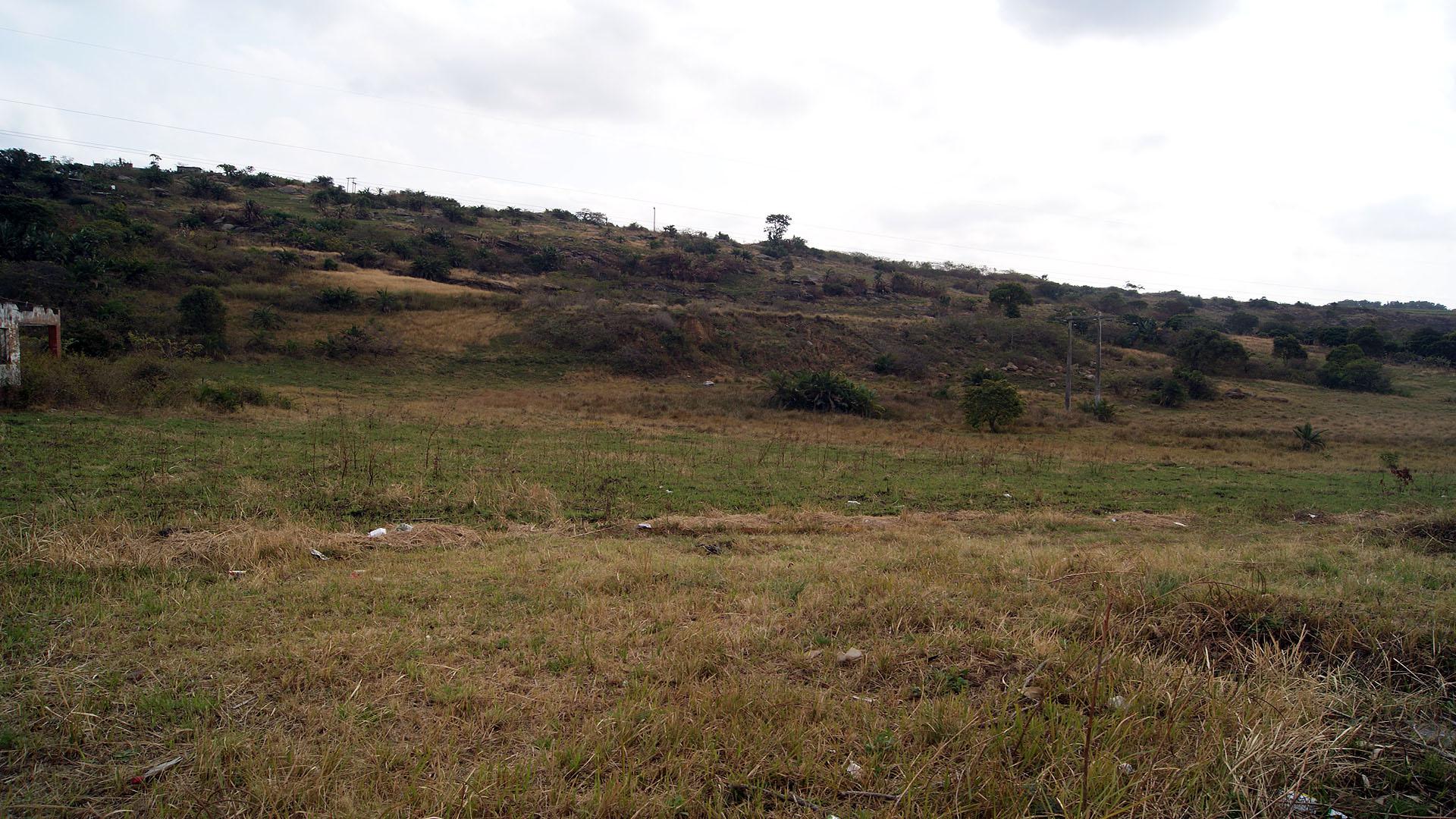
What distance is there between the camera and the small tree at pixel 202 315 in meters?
33.4

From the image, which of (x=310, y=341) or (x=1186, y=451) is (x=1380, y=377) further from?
(x=310, y=341)

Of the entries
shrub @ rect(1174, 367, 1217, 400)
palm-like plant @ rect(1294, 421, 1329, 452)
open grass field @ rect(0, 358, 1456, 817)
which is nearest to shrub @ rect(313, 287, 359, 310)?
open grass field @ rect(0, 358, 1456, 817)

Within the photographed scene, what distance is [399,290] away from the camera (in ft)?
148

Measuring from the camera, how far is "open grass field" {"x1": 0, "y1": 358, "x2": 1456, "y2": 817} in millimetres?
3229

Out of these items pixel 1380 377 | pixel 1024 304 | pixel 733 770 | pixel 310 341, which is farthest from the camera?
pixel 1024 304

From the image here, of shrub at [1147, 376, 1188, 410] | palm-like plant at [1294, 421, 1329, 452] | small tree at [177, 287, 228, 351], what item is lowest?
palm-like plant at [1294, 421, 1329, 452]

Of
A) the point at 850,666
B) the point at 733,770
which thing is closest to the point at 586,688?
the point at 733,770

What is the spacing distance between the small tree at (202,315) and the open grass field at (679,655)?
1032 inches

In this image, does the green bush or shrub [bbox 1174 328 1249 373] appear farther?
shrub [bbox 1174 328 1249 373]

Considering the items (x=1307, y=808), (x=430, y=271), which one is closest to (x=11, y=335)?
(x=1307, y=808)

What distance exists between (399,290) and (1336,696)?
48304 mm

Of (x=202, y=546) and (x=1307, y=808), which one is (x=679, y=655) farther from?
(x=202, y=546)

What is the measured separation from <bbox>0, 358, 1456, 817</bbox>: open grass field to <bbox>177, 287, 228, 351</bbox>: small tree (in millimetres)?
26209

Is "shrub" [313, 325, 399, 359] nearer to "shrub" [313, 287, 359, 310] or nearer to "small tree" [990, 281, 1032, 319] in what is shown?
"shrub" [313, 287, 359, 310]
